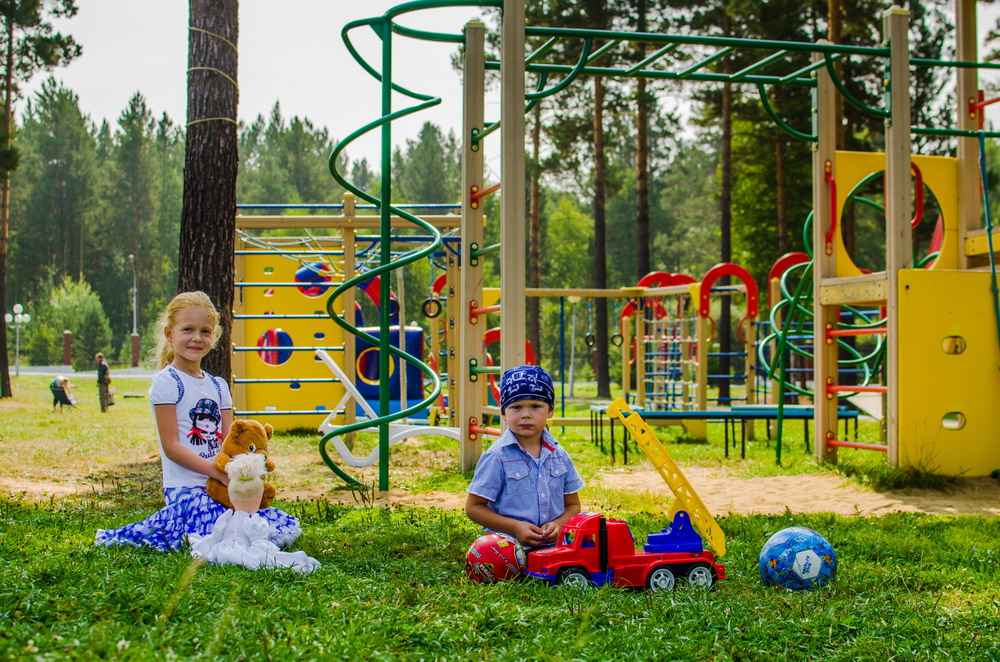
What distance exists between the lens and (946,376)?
710 cm

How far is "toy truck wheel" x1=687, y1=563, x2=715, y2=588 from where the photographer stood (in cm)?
345

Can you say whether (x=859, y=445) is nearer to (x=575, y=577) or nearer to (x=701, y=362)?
(x=701, y=362)

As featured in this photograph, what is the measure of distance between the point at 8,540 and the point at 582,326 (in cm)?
4299

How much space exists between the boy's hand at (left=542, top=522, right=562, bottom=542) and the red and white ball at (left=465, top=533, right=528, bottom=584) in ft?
0.37

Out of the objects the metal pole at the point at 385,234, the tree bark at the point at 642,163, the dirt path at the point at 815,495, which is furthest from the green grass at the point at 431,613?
the tree bark at the point at 642,163

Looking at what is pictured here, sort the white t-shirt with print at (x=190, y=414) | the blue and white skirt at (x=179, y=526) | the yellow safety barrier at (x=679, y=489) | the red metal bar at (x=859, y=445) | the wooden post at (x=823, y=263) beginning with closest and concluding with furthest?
the yellow safety barrier at (x=679, y=489) < the blue and white skirt at (x=179, y=526) < the white t-shirt with print at (x=190, y=414) < the red metal bar at (x=859, y=445) < the wooden post at (x=823, y=263)

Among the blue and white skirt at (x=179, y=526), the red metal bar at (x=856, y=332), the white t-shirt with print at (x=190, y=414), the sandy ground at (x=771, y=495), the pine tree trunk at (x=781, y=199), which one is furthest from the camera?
the pine tree trunk at (x=781, y=199)

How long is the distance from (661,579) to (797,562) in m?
0.58

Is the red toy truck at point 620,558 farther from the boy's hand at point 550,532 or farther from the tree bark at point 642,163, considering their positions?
the tree bark at point 642,163

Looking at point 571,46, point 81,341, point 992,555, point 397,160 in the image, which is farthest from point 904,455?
point 397,160

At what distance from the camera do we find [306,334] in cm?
1219

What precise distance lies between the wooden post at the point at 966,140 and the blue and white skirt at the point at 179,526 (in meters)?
7.63

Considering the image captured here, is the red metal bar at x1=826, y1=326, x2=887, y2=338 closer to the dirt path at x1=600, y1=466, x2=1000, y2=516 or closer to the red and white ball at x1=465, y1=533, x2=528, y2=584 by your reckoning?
the dirt path at x1=600, y1=466, x2=1000, y2=516

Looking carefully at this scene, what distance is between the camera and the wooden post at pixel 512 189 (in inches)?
225
